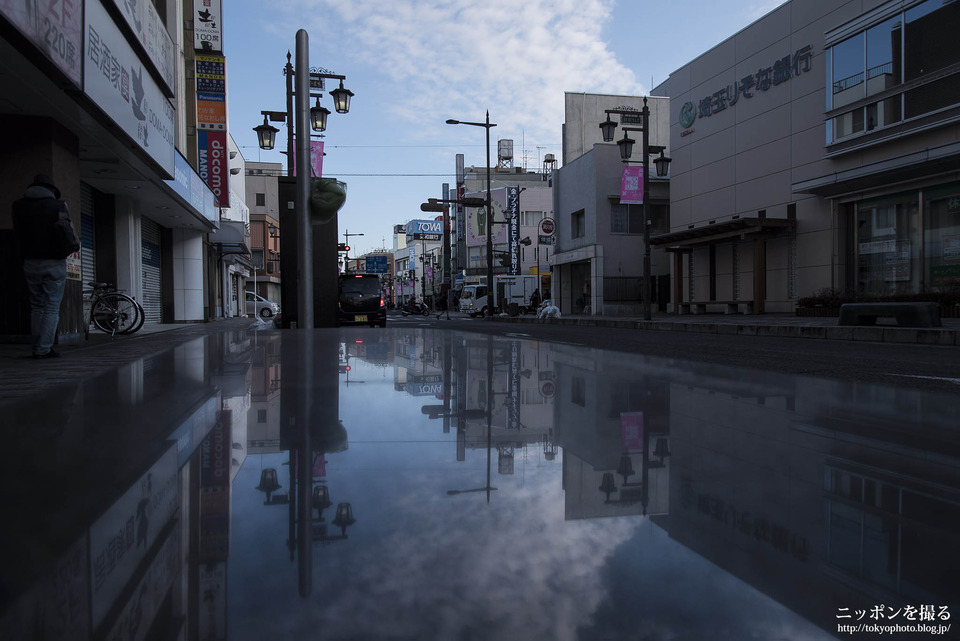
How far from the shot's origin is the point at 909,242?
1716cm

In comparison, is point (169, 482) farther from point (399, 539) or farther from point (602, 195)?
point (602, 195)

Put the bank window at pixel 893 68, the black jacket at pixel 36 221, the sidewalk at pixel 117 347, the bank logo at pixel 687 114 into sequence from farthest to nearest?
1. the bank logo at pixel 687 114
2. the bank window at pixel 893 68
3. the black jacket at pixel 36 221
4. the sidewalk at pixel 117 347

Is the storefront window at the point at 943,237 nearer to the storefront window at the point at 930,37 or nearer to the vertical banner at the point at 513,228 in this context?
the storefront window at the point at 930,37

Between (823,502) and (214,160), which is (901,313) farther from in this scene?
(214,160)

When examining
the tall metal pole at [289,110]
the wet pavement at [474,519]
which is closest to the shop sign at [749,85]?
the tall metal pole at [289,110]

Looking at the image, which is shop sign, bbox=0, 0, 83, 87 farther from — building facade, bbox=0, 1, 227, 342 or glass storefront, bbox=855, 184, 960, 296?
glass storefront, bbox=855, 184, 960, 296

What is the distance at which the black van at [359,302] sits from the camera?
731 inches

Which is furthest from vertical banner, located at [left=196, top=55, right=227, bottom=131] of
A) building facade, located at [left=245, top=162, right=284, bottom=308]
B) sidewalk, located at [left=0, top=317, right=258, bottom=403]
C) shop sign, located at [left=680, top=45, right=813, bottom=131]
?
building facade, located at [left=245, top=162, right=284, bottom=308]

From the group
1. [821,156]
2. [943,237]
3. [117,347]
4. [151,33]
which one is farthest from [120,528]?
[821,156]

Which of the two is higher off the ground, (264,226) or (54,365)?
(264,226)

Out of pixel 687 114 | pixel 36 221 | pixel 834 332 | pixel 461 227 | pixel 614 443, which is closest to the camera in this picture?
pixel 614 443

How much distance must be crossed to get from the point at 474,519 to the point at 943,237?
19.0 metres

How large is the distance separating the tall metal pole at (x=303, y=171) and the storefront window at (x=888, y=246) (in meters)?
15.8

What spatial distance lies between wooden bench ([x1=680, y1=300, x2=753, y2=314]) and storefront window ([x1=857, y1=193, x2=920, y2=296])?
444cm
